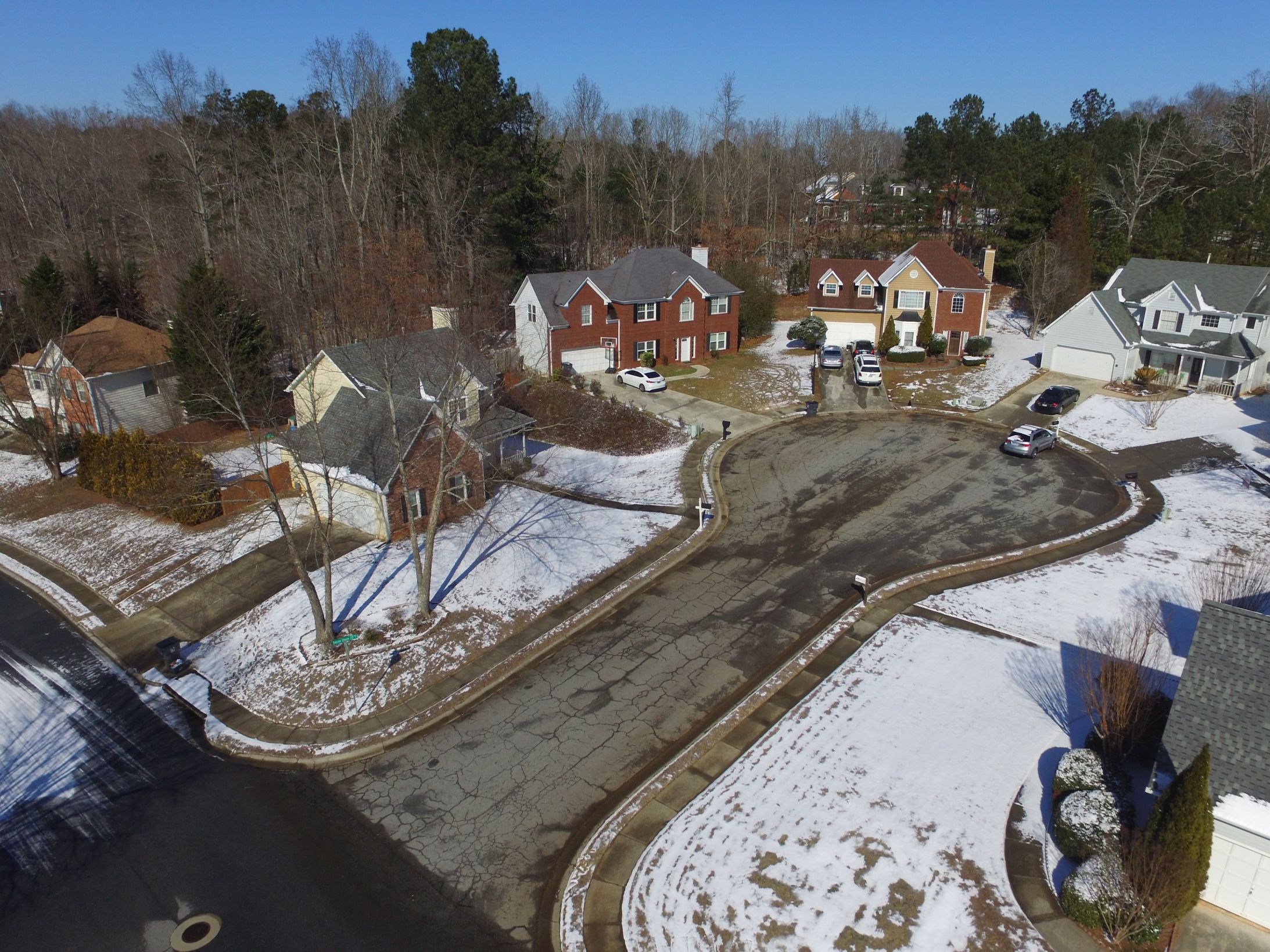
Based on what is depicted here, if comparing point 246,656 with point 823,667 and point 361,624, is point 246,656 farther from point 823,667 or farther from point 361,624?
point 823,667

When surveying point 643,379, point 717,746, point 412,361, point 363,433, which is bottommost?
point 717,746

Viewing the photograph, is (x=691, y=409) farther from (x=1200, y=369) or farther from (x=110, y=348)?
(x=110, y=348)

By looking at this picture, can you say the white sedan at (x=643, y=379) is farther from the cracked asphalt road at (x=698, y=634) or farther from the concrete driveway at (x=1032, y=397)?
the concrete driveway at (x=1032, y=397)

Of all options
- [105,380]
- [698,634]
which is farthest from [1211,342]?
[105,380]

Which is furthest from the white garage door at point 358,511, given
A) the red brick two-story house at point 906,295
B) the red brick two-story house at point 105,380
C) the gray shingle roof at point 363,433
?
the red brick two-story house at point 906,295

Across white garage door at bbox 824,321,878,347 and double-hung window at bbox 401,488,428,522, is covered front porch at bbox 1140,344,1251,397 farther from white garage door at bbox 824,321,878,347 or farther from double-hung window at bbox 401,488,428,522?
double-hung window at bbox 401,488,428,522

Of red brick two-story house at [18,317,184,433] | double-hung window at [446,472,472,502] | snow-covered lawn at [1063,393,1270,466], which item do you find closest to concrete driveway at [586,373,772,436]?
double-hung window at [446,472,472,502]
